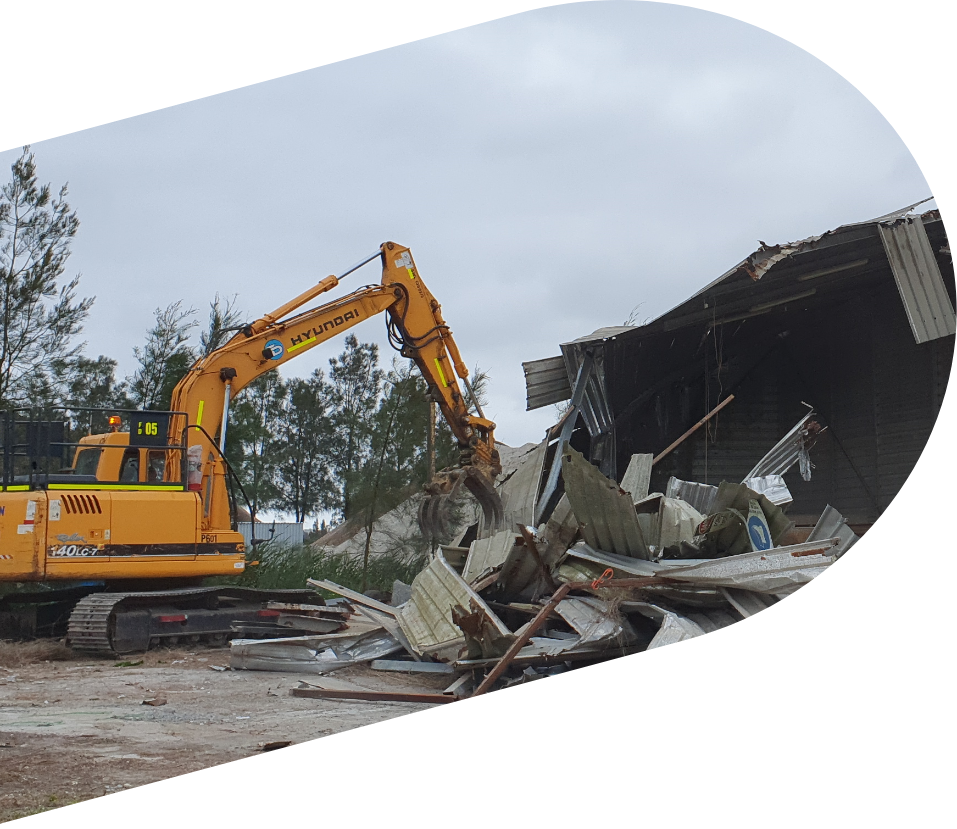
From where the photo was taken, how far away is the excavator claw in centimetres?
882

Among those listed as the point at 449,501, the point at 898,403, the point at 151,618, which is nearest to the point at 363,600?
the point at 449,501

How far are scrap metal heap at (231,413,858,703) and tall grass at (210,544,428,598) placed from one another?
93.7 inches

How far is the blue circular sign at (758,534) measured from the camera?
19.7 ft

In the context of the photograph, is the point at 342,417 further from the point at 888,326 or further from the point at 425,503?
the point at 888,326

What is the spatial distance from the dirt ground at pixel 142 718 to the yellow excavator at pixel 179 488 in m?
0.76

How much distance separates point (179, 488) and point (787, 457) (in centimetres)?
523

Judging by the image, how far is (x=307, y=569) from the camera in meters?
11.2

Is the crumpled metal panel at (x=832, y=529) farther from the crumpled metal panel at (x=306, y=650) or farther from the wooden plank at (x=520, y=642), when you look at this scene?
the crumpled metal panel at (x=306, y=650)

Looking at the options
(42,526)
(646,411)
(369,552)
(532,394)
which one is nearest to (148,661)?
(42,526)

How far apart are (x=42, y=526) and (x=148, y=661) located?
1.44 m

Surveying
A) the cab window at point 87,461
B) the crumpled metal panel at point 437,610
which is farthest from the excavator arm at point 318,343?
the crumpled metal panel at point 437,610

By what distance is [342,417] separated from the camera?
7.64m

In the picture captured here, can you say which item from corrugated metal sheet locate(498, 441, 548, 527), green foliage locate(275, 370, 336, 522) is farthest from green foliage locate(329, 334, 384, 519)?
corrugated metal sheet locate(498, 441, 548, 527)

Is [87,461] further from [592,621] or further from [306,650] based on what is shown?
[592,621]
